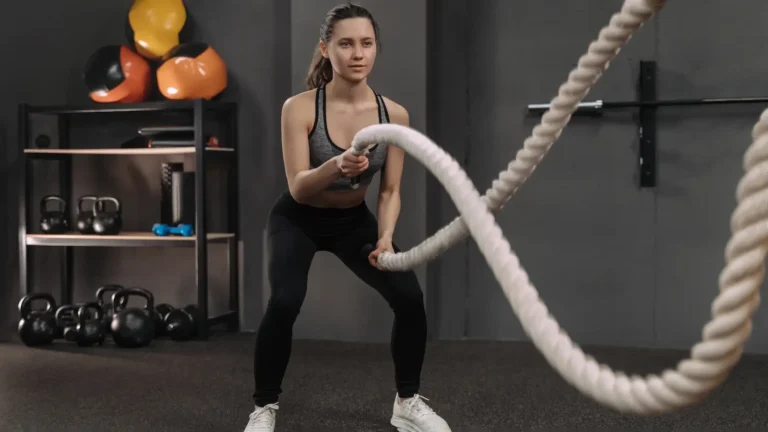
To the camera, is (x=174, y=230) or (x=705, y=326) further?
(x=174, y=230)

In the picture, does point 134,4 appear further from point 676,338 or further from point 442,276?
point 676,338

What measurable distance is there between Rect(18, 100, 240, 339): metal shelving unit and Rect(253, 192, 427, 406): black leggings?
1615 millimetres

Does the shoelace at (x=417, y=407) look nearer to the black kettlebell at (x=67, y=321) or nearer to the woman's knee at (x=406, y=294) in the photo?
the woman's knee at (x=406, y=294)

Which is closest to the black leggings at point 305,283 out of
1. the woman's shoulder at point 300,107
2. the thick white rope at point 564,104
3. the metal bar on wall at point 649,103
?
the woman's shoulder at point 300,107

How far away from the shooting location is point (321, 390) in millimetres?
2848

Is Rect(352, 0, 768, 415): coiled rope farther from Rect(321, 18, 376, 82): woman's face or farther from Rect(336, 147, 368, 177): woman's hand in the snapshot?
Rect(321, 18, 376, 82): woman's face

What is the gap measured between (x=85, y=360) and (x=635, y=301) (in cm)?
251

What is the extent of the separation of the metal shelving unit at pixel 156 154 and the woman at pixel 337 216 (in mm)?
1612

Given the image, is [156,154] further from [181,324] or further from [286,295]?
[286,295]

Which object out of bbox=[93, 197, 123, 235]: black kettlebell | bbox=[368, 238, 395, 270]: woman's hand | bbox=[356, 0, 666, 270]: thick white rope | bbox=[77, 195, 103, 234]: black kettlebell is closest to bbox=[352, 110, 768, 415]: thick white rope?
bbox=[356, 0, 666, 270]: thick white rope

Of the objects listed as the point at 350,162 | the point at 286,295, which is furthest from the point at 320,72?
the point at 286,295

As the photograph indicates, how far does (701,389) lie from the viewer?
34.2 inches

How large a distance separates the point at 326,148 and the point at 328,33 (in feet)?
1.04

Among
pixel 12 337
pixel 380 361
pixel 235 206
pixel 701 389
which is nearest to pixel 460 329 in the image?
pixel 380 361
